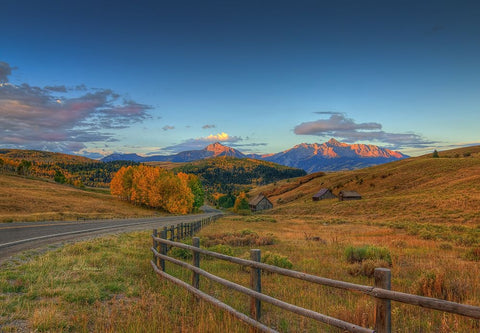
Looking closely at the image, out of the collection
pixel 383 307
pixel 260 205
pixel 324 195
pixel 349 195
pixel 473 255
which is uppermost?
pixel 383 307

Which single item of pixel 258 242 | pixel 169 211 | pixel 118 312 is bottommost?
pixel 169 211

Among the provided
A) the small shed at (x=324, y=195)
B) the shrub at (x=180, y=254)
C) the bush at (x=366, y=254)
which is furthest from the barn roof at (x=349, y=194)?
the shrub at (x=180, y=254)

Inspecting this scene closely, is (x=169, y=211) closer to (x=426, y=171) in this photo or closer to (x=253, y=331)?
(x=426, y=171)

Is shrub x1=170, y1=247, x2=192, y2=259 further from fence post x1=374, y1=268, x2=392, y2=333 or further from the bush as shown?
fence post x1=374, y1=268, x2=392, y2=333

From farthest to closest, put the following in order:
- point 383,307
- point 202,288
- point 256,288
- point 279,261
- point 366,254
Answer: point 366,254 → point 279,261 → point 202,288 → point 256,288 → point 383,307

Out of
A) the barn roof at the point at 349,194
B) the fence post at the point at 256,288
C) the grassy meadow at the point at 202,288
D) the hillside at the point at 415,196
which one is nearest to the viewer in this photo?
the fence post at the point at 256,288

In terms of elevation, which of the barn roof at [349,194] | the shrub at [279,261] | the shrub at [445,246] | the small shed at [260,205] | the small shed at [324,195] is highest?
the shrub at [279,261]

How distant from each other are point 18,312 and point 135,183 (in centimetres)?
7271

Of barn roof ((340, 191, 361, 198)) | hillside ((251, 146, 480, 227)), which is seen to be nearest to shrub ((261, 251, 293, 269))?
hillside ((251, 146, 480, 227))

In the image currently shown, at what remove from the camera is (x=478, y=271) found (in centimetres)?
955

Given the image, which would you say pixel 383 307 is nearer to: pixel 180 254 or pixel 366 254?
pixel 366 254

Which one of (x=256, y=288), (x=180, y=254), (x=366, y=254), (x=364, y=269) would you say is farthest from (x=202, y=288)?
(x=366, y=254)

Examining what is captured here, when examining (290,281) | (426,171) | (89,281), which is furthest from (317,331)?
(426,171)

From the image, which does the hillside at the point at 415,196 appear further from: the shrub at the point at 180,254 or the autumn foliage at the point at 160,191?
the shrub at the point at 180,254
